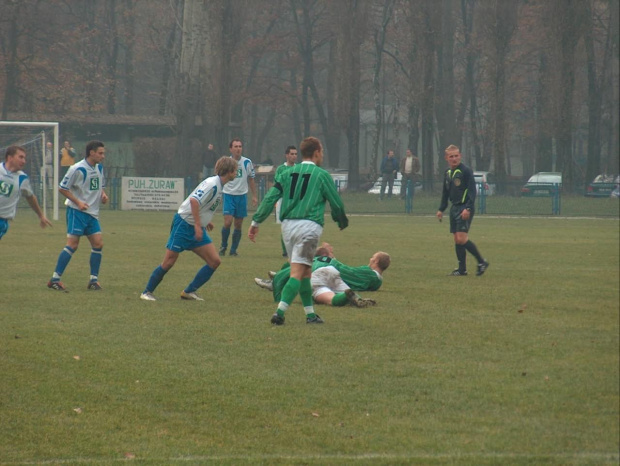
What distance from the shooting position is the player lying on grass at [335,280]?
10.6m

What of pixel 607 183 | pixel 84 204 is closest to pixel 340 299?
pixel 84 204

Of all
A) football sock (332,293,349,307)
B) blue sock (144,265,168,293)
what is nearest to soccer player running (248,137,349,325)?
football sock (332,293,349,307)

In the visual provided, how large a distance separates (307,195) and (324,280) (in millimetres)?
2209

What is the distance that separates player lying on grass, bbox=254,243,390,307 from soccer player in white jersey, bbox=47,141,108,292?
2039 mm

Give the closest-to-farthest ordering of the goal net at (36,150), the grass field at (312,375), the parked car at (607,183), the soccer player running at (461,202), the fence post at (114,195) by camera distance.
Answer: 1. the parked car at (607,183)
2. the grass field at (312,375)
3. the soccer player running at (461,202)
4. the goal net at (36,150)
5. the fence post at (114,195)

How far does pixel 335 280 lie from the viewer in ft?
36.6

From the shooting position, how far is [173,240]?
35.2 ft

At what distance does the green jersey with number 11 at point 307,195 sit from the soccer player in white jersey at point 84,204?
11.8 ft

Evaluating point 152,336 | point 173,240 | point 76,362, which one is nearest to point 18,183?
point 173,240

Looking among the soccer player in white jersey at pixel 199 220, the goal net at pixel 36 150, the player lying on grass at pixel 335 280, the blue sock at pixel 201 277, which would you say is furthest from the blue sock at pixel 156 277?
the goal net at pixel 36 150

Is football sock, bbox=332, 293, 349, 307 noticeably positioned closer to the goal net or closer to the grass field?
the grass field

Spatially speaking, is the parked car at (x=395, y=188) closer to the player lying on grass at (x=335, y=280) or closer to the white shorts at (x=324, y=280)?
the player lying on grass at (x=335, y=280)

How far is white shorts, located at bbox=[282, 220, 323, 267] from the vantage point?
8.96 m

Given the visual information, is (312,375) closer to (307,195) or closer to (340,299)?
(307,195)
